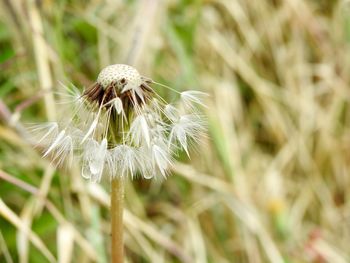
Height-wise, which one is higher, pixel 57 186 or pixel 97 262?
pixel 57 186

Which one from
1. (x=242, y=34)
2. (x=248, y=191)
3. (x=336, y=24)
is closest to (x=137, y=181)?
(x=248, y=191)

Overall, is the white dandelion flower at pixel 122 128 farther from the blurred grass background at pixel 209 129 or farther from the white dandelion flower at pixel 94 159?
the blurred grass background at pixel 209 129

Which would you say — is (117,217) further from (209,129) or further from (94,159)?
(209,129)

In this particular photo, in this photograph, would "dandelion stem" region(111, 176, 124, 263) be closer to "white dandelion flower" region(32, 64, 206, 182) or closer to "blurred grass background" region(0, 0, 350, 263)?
"white dandelion flower" region(32, 64, 206, 182)

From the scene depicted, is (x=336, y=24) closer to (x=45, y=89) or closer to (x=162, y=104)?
(x=45, y=89)

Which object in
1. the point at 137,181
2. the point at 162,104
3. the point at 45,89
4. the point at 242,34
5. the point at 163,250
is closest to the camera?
the point at 162,104

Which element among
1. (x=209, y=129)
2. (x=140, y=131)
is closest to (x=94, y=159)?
(x=140, y=131)

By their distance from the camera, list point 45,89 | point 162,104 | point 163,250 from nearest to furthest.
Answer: point 162,104
point 45,89
point 163,250

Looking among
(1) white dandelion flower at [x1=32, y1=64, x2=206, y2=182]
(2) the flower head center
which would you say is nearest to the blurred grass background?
(1) white dandelion flower at [x1=32, y1=64, x2=206, y2=182]
